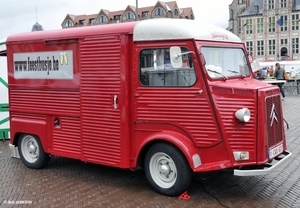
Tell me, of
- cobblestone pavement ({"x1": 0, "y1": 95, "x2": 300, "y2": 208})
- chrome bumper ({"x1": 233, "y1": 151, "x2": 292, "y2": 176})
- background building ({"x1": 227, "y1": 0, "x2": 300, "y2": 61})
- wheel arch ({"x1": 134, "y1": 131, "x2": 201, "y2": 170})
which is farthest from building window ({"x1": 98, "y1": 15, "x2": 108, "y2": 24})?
chrome bumper ({"x1": 233, "y1": 151, "x2": 292, "y2": 176})

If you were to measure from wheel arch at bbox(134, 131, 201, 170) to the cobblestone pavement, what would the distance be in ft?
2.00

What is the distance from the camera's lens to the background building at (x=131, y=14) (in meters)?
77.1

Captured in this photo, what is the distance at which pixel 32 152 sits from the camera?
7.92 m

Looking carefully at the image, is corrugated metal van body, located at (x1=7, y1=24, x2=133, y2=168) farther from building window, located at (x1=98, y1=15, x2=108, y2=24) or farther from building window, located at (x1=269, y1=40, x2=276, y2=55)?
building window, located at (x1=98, y1=15, x2=108, y2=24)

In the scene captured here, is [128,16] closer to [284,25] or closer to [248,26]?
[248,26]

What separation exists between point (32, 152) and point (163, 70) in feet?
11.4

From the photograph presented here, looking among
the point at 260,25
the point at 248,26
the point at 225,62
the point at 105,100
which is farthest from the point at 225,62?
the point at 248,26

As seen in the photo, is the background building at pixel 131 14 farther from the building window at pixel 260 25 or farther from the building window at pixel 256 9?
the building window at pixel 260 25

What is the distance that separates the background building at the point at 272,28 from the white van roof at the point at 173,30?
2488 inches

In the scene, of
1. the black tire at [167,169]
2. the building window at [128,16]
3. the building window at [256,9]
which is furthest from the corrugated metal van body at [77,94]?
the building window at [128,16]

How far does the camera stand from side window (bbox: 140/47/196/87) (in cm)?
575

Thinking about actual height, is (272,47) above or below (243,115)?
above

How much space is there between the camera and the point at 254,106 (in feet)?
18.2

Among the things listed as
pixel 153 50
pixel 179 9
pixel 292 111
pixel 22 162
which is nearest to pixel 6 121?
pixel 22 162
